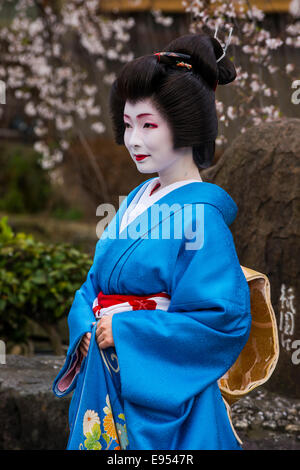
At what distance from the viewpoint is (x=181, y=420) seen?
2.06 metres

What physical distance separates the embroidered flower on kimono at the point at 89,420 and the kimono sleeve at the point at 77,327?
0.72ft

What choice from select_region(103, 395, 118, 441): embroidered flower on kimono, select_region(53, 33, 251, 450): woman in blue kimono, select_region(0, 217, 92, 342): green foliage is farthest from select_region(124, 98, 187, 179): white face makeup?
select_region(0, 217, 92, 342): green foliage

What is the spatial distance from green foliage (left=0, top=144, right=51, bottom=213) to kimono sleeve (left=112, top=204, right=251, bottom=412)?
910 centimetres

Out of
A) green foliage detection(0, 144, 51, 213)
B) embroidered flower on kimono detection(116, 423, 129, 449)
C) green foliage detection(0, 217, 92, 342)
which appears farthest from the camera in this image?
green foliage detection(0, 144, 51, 213)

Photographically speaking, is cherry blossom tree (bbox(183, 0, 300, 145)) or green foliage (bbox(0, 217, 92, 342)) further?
green foliage (bbox(0, 217, 92, 342))

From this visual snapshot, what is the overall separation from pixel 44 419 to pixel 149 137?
6.53 ft

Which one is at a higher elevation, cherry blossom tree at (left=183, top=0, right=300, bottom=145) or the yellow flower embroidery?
cherry blossom tree at (left=183, top=0, right=300, bottom=145)

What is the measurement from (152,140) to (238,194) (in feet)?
6.47

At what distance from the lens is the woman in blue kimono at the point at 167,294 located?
6.78 feet

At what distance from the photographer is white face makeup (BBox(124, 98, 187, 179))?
220cm

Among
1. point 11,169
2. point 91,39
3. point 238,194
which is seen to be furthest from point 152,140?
point 11,169

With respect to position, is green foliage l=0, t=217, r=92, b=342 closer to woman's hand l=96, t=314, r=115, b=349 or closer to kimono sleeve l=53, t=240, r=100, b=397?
kimono sleeve l=53, t=240, r=100, b=397

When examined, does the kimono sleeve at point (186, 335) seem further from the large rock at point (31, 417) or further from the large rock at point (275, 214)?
the large rock at point (275, 214)

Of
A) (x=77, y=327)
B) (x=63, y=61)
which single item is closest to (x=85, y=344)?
(x=77, y=327)
